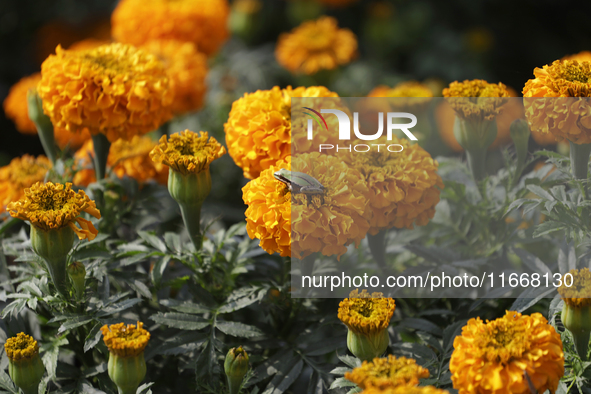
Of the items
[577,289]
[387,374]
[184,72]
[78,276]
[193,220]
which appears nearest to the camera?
[387,374]

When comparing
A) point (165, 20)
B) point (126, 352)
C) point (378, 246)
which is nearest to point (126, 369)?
point (126, 352)

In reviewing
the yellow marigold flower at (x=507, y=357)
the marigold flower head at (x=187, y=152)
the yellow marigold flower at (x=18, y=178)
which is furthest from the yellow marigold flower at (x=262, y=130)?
the yellow marigold flower at (x=18, y=178)

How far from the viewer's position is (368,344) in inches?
36.4

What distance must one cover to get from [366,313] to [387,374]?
0.58ft

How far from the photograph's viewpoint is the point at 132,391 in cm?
93

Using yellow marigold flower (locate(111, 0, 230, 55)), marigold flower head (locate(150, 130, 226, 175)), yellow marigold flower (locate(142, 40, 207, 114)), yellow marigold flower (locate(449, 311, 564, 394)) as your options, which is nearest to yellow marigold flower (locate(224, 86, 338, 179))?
marigold flower head (locate(150, 130, 226, 175))

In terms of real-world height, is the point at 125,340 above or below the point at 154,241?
below

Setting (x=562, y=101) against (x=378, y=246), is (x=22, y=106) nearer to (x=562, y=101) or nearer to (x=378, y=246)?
(x=378, y=246)

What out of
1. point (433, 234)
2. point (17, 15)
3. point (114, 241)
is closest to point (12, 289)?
point (114, 241)

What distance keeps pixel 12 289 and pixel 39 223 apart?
0.95 ft

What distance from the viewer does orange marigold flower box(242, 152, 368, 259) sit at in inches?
37.0

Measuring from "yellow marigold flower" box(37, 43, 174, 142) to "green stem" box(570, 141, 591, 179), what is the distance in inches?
33.2

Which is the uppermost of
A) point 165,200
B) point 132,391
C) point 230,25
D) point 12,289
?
point 230,25

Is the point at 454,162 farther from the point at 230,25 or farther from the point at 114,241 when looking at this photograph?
the point at 230,25
